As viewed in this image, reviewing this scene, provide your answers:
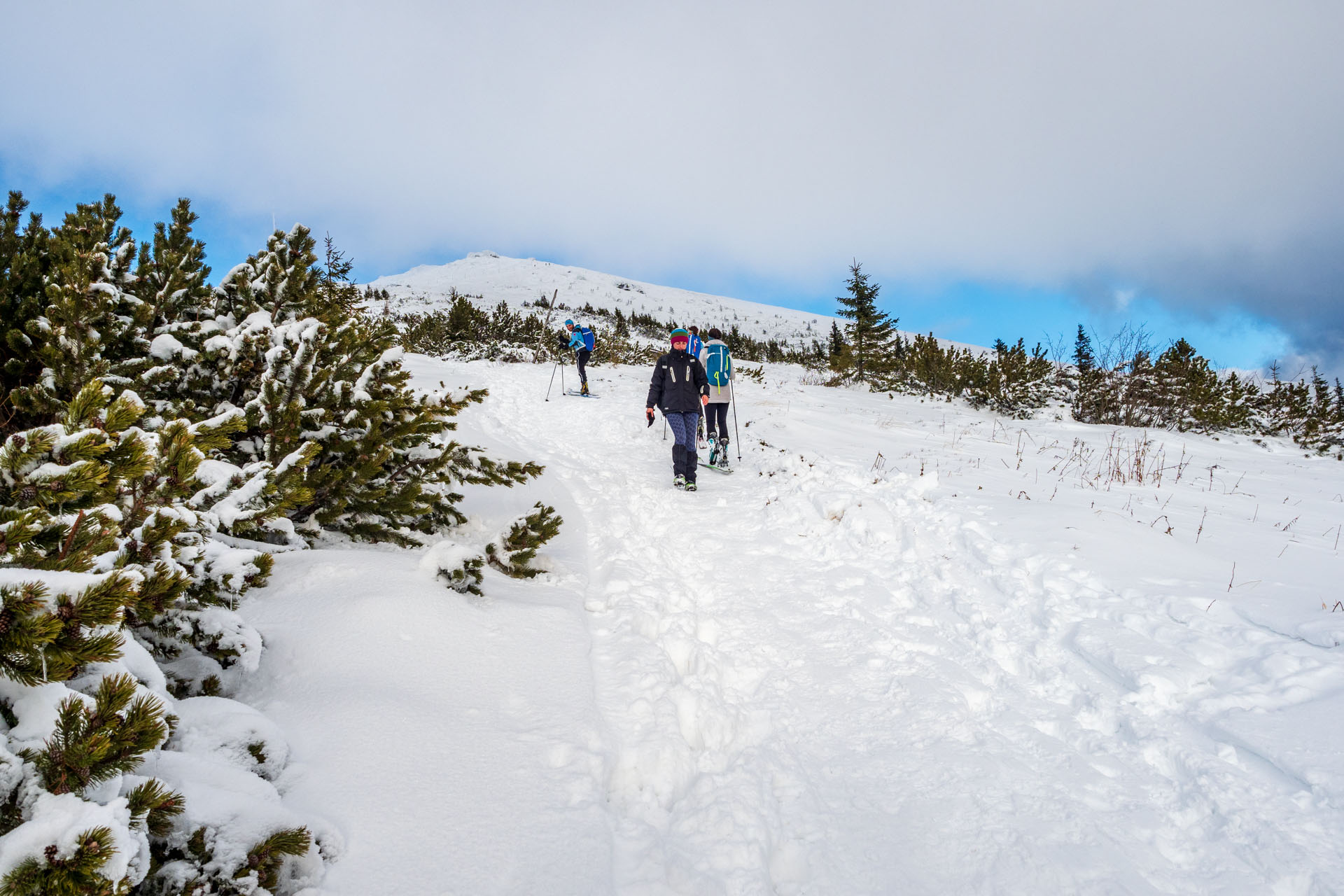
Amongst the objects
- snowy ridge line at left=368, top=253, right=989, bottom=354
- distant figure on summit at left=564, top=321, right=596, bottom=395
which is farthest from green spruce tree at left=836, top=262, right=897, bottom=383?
snowy ridge line at left=368, top=253, right=989, bottom=354

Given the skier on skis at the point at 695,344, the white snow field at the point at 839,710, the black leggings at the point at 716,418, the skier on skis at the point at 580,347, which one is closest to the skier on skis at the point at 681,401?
the black leggings at the point at 716,418

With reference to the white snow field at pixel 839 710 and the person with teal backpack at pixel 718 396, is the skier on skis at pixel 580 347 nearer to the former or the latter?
the person with teal backpack at pixel 718 396

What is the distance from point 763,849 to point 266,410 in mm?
3512

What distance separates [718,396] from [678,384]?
1.70 meters

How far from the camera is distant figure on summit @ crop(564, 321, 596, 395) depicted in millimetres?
14961

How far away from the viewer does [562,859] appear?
1921 millimetres

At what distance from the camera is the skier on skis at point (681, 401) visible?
25.4ft

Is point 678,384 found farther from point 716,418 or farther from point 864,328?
point 864,328

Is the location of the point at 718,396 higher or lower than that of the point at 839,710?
higher

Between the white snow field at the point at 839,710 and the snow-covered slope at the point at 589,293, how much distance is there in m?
43.5

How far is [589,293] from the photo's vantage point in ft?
184

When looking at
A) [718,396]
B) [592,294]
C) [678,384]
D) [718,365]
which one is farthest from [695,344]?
[592,294]

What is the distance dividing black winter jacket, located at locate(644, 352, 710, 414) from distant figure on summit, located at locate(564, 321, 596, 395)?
723cm

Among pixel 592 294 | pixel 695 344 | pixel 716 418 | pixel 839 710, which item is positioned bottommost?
pixel 839 710
